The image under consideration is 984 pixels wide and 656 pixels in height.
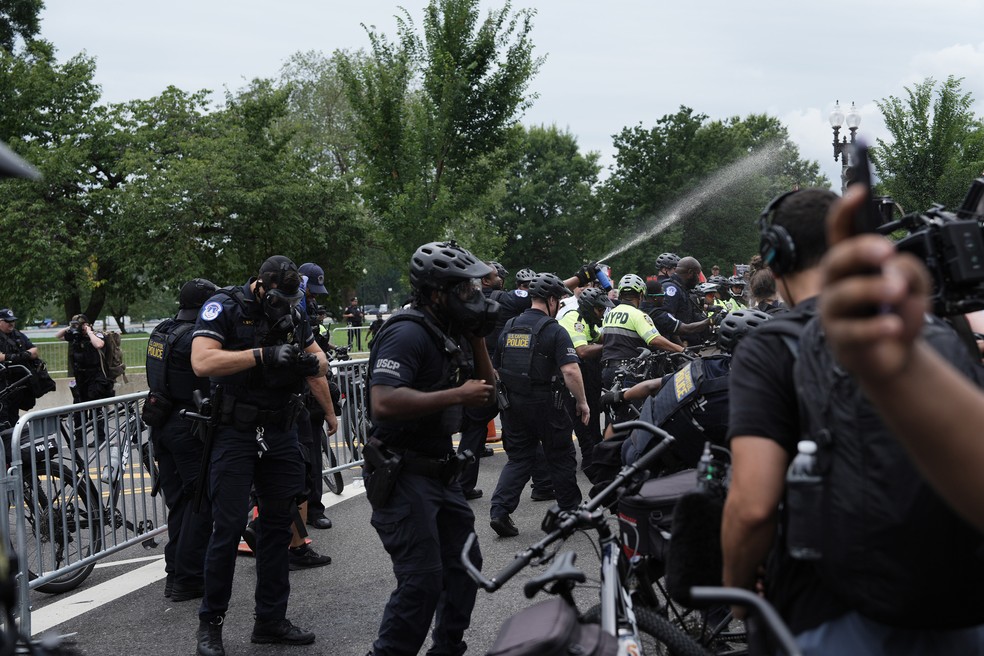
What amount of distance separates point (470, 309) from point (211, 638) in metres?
2.25

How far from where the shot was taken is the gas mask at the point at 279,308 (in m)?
4.81

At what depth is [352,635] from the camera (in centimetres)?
493

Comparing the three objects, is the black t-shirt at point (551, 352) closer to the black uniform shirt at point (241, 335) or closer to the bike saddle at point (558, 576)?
the black uniform shirt at point (241, 335)

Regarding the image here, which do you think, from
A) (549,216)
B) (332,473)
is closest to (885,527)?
(332,473)

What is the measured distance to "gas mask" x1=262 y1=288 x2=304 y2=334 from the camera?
4.81 metres

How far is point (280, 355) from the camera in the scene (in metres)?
4.64

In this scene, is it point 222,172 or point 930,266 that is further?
point 222,172

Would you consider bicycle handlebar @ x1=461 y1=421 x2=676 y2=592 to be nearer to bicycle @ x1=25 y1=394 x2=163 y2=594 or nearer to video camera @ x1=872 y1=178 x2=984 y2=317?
video camera @ x1=872 y1=178 x2=984 y2=317

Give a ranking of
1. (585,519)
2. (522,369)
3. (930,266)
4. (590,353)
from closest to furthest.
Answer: (930,266) → (585,519) → (522,369) → (590,353)

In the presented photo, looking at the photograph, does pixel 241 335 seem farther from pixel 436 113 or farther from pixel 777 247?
pixel 436 113

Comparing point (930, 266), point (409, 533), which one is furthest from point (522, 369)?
point (930, 266)

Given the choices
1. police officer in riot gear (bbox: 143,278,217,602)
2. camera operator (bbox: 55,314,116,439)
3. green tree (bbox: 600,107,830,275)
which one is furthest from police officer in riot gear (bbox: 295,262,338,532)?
green tree (bbox: 600,107,830,275)

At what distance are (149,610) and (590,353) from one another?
499 centimetres

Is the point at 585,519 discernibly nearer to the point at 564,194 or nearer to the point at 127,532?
the point at 127,532
